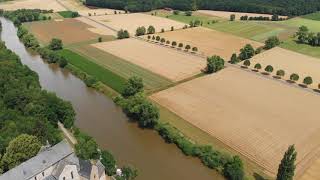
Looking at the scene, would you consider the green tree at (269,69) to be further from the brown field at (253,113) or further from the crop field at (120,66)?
the crop field at (120,66)

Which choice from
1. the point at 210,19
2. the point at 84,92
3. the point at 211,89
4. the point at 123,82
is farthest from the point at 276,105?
the point at 210,19

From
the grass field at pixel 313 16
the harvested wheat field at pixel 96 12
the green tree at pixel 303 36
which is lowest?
the green tree at pixel 303 36

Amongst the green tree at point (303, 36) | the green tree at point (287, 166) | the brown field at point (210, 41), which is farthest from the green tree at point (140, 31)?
the green tree at point (287, 166)

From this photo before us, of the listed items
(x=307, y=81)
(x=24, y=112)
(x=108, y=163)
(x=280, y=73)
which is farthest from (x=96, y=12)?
(x=108, y=163)

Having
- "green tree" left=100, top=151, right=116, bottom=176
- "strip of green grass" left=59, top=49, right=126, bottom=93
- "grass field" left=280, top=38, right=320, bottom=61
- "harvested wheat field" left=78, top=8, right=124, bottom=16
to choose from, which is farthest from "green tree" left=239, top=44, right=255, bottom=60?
"harvested wheat field" left=78, top=8, right=124, bottom=16

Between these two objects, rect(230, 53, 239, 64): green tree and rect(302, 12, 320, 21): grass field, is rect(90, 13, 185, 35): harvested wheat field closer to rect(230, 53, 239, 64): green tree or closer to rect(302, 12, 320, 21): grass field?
rect(230, 53, 239, 64): green tree

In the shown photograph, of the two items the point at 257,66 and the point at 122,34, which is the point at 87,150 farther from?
the point at 122,34

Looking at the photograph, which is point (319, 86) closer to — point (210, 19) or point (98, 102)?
point (98, 102)
